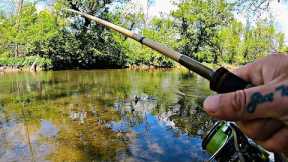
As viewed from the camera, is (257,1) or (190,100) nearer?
(190,100)

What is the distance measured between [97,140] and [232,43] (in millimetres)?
51983

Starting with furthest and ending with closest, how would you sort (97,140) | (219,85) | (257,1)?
(257,1)
(97,140)
(219,85)

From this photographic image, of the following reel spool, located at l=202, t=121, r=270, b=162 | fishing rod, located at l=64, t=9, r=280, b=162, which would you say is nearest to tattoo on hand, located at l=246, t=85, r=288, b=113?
fishing rod, located at l=64, t=9, r=280, b=162

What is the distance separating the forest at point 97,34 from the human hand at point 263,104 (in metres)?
33.5

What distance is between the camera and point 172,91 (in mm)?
17734

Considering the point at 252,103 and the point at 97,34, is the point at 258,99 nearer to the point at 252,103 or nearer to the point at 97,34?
the point at 252,103

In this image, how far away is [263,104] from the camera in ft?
2.88

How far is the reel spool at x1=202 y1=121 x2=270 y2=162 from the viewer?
103 inches

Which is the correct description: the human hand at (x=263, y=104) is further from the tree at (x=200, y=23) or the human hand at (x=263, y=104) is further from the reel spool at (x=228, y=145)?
the tree at (x=200, y=23)

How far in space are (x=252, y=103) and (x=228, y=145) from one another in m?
1.91

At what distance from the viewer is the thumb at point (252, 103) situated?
875mm

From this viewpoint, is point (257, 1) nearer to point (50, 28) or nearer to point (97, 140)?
point (97, 140)

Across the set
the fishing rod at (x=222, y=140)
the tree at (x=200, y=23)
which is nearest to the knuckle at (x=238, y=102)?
the fishing rod at (x=222, y=140)

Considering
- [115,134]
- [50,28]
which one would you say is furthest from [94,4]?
[115,134]
